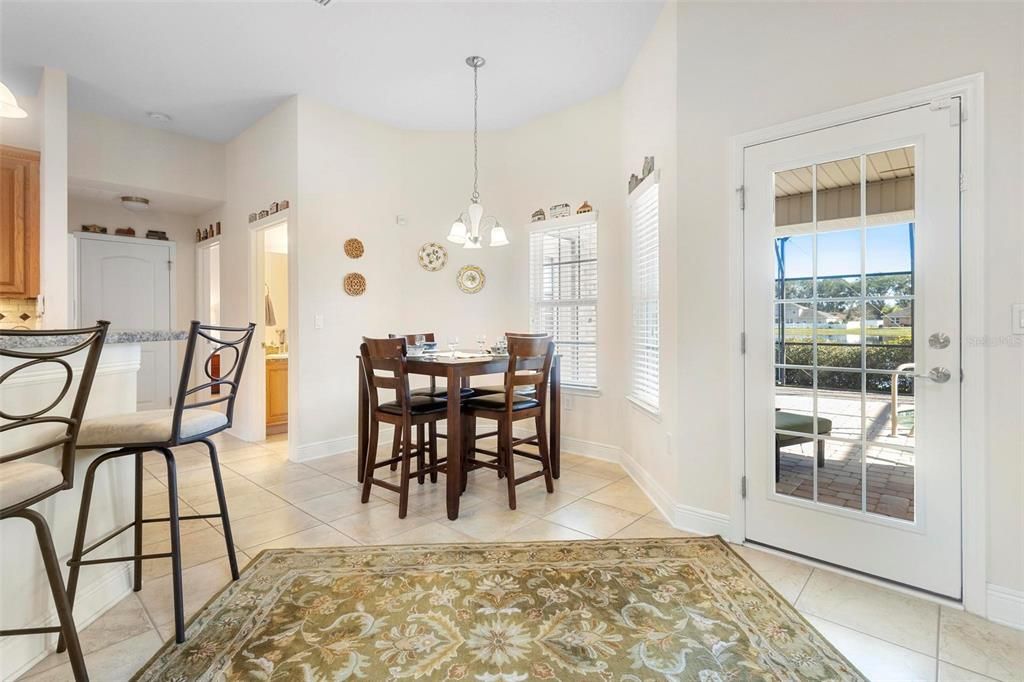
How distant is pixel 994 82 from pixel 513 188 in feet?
10.8

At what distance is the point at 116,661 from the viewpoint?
5.24ft

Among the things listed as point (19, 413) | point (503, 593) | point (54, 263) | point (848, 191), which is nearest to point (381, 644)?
point (503, 593)

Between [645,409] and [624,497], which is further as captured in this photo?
[645,409]

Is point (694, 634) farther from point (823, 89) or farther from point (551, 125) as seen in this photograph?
point (551, 125)

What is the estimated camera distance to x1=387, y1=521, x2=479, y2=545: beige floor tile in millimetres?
2475

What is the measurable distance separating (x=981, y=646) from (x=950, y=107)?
201 centimetres

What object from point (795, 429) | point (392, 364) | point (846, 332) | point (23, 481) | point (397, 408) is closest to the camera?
point (23, 481)

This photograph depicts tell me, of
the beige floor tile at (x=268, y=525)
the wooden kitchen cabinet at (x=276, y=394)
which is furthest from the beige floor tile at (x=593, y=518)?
the wooden kitchen cabinet at (x=276, y=394)

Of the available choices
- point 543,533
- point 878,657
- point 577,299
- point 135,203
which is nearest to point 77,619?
point 543,533

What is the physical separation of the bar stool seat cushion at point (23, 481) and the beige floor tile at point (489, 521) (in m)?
1.75

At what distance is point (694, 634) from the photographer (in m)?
1.72

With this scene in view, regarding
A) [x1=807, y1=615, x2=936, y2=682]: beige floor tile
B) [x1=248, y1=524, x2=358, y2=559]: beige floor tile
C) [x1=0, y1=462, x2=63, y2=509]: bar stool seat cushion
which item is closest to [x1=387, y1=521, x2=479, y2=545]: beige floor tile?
[x1=248, y1=524, x2=358, y2=559]: beige floor tile

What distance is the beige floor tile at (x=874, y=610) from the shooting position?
1.72 m

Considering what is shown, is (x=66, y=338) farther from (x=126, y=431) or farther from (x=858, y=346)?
(x=858, y=346)
